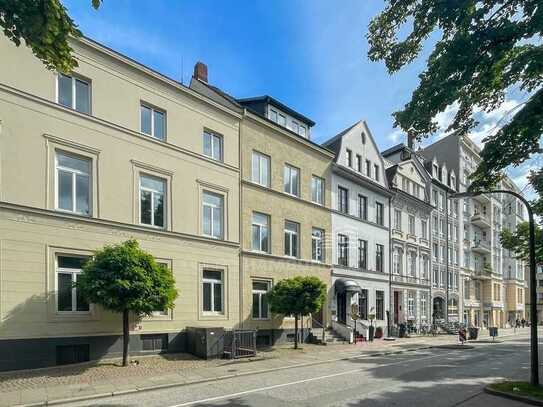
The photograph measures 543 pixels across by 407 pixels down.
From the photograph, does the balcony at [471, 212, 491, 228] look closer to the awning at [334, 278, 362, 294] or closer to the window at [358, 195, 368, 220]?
the window at [358, 195, 368, 220]

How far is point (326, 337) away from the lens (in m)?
26.7

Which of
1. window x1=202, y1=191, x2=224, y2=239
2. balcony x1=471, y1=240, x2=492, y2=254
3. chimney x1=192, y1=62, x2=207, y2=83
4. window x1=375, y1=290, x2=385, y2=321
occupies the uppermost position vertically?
chimney x1=192, y1=62, x2=207, y2=83

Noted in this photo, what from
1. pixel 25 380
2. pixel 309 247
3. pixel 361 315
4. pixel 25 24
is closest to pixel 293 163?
pixel 309 247

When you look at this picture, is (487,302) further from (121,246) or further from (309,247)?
(121,246)

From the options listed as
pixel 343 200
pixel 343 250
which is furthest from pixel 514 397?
pixel 343 200

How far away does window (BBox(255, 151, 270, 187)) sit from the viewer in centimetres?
2453

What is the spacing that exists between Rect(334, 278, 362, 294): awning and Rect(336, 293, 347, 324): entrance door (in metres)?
0.88

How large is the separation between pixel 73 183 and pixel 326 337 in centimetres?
1644

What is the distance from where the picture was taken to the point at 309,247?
27766 mm

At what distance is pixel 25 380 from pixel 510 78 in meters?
14.2

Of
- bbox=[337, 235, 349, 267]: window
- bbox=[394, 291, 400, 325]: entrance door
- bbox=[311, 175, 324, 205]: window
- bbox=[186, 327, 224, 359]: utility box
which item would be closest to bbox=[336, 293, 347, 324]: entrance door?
bbox=[337, 235, 349, 267]: window

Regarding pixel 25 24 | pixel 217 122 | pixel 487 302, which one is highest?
pixel 217 122

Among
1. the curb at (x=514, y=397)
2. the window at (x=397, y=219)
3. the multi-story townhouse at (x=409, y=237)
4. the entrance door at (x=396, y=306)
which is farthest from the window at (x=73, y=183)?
the entrance door at (x=396, y=306)

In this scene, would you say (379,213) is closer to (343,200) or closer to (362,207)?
(362,207)
